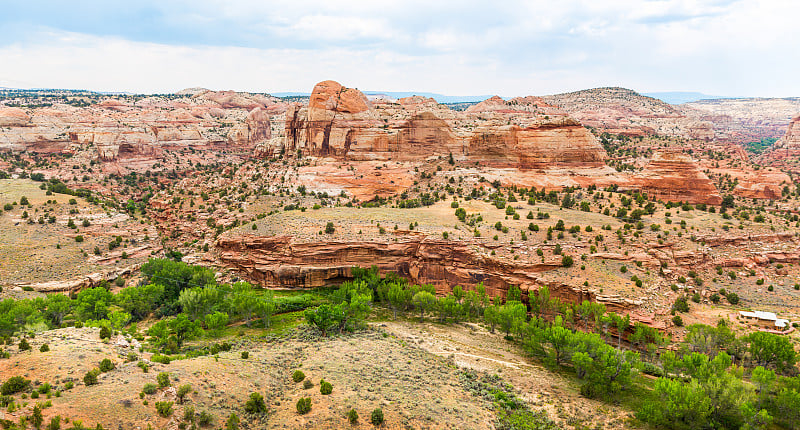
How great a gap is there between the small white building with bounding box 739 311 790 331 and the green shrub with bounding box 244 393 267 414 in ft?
154

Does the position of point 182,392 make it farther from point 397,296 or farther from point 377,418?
point 397,296

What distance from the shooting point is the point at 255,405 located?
24172mm

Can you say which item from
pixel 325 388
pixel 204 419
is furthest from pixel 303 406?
pixel 204 419

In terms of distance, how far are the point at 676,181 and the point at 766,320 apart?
135 ft

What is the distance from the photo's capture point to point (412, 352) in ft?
115

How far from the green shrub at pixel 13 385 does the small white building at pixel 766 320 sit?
58.7 meters

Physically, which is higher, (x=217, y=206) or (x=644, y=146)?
(x=644, y=146)

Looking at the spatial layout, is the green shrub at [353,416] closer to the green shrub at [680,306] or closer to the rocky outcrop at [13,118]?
the green shrub at [680,306]

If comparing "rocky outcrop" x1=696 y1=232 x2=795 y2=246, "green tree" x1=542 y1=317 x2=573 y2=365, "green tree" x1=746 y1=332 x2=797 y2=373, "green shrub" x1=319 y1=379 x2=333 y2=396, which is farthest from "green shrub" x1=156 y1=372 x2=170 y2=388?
"rocky outcrop" x1=696 y1=232 x2=795 y2=246

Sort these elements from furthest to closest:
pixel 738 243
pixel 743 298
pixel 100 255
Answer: pixel 100 255 < pixel 738 243 < pixel 743 298

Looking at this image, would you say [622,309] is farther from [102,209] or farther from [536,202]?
[102,209]

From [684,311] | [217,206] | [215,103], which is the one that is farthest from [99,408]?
[215,103]

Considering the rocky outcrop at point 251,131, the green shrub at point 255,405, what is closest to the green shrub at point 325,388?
the green shrub at point 255,405

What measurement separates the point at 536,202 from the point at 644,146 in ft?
175
